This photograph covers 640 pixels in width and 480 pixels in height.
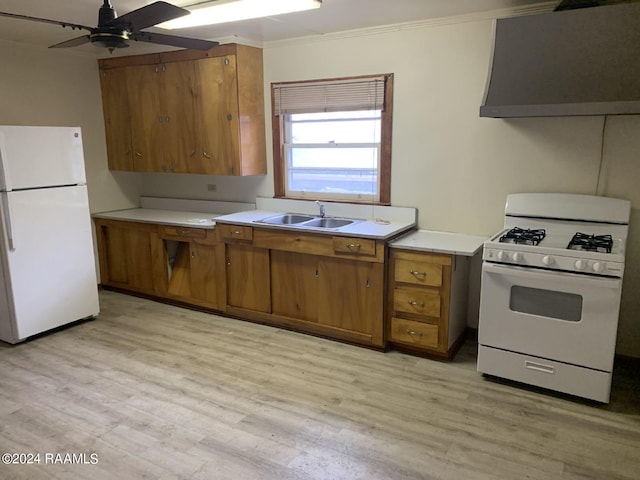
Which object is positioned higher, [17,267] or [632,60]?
[632,60]

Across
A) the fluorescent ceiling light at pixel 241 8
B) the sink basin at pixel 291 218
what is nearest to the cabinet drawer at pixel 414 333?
the sink basin at pixel 291 218

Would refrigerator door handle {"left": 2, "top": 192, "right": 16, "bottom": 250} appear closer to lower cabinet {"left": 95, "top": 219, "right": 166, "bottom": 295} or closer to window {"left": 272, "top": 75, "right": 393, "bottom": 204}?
lower cabinet {"left": 95, "top": 219, "right": 166, "bottom": 295}

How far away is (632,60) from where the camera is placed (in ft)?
8.26

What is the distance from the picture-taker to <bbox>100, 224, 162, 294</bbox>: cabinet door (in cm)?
447

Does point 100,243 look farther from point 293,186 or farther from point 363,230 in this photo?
point 363,230

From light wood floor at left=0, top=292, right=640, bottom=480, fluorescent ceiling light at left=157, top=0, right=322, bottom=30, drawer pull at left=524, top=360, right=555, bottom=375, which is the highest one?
fluorescent ceiling light at left=157, top=0, right=322, bottom=30

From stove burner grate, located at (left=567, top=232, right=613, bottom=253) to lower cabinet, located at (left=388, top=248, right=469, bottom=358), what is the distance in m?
0.72

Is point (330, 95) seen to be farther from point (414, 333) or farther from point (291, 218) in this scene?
point (414, 333)

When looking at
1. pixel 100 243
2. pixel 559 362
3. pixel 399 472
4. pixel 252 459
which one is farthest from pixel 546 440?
pixel 100 243

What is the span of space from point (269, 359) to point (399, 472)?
1.40m

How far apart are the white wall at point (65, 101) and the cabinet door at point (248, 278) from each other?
191 centimetres

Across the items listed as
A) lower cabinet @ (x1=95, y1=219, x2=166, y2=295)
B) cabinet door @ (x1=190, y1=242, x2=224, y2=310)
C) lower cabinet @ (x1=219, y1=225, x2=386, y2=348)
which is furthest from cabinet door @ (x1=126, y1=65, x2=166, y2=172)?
lower cabinet @ (x1=219, y1=225, x2=386, y2=348)

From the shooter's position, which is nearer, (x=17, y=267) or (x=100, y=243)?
(x=17, y=267)

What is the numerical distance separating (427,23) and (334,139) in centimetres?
116
